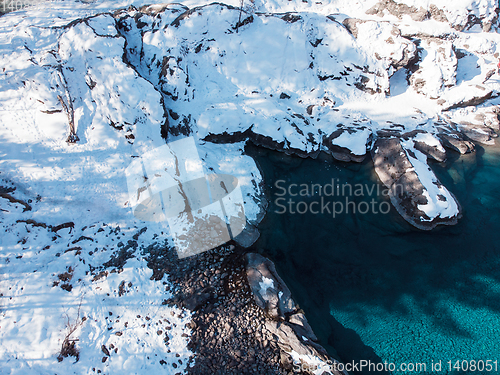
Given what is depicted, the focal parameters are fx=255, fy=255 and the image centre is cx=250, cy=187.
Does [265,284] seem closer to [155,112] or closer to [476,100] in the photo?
[155,112]

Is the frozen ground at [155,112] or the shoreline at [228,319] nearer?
the shoreline at [228,319]

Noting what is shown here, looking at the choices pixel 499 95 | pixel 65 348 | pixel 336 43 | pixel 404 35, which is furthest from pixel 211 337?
pixel 499 95

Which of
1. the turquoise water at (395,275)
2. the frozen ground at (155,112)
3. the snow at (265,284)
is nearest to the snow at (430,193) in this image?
the frozen ground at (155,112)

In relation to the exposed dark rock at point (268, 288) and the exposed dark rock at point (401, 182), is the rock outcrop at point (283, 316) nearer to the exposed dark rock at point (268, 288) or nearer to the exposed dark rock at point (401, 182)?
the exposed dark rock at point (268, 288)

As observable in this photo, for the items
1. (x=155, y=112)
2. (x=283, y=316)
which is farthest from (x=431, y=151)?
(x=155, y=112)

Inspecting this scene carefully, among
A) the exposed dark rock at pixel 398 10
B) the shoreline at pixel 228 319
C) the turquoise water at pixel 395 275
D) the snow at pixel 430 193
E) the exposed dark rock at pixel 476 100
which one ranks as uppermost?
the exposed dark rock at pixel 398 10

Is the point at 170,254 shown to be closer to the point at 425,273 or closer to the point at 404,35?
the point at 425,273

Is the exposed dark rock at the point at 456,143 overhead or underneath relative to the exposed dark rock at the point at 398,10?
underneath
